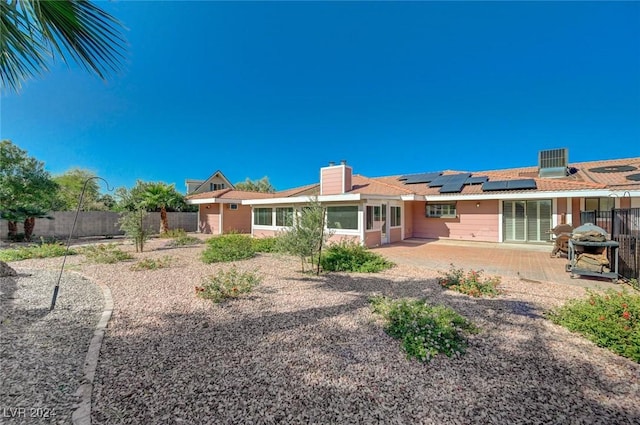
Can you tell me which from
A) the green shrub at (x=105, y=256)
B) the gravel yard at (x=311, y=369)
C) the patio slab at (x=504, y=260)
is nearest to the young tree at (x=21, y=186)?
the green shrub at (x=105, y=256)

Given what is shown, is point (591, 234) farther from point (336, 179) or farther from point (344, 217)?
point (336, 179)

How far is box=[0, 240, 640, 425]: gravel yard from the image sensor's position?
7.13 ft

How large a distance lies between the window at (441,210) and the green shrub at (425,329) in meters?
12.0

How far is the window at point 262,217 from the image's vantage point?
1652 centimetres

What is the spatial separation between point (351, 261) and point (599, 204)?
42.2 feet

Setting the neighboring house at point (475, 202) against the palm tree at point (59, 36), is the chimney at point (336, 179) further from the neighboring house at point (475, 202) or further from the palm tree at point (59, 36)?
the palm tree at point (59, 36)

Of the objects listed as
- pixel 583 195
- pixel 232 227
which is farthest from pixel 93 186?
pixel 583 195

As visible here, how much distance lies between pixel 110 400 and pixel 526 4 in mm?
14943

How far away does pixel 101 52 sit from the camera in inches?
94.7

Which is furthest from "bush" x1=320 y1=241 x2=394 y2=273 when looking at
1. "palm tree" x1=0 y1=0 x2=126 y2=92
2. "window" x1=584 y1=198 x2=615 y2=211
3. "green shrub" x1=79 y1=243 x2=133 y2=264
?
"window" x1=584 y1=198 x2=615 y2=211

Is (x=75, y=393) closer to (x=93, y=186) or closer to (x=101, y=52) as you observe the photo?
(x=101, y=52)

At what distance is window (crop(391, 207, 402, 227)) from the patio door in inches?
200

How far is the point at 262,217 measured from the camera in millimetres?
16984

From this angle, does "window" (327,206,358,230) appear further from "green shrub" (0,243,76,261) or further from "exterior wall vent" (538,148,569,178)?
"green shrub" (0,243,76,261)
